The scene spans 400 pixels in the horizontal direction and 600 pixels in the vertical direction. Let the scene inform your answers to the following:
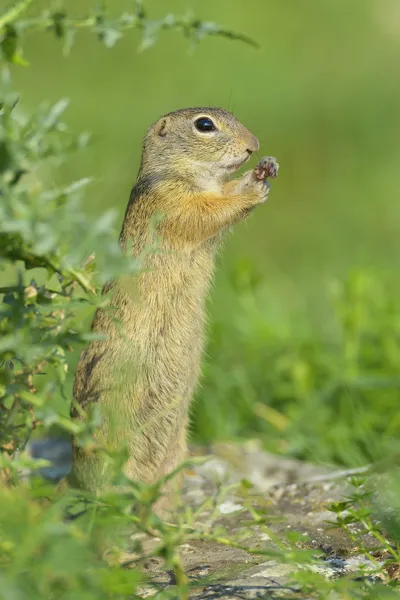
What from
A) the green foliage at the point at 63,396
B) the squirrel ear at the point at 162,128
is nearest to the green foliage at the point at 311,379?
the green foliage at the point at 63,396

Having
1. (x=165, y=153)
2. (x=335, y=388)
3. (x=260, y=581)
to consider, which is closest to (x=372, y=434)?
(x=335, y=388)

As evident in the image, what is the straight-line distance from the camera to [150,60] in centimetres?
1255

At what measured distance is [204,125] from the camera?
463 centimetres

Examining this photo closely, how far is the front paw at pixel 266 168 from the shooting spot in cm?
413

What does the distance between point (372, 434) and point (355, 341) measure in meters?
0.68

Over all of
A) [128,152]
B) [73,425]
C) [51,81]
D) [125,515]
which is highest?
[51,81]

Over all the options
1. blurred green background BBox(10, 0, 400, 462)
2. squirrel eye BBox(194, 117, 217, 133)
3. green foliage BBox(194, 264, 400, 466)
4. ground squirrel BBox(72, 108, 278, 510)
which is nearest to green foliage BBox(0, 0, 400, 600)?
green foliage BBox(194, 264, 400, 466)

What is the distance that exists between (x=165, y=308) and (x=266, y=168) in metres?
0.80

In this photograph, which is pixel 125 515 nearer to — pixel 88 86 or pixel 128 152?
pixel 128 152

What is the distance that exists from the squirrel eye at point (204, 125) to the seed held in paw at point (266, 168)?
1.62 ft

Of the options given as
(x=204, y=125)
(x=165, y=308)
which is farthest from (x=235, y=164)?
(x=165, y=308)

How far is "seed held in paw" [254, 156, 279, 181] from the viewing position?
4.13 metres

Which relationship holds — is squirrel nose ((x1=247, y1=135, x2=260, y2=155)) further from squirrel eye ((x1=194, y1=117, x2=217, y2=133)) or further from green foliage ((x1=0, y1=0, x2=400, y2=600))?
green foliage ((x1=0, y1=0, x2=400, y2=600))

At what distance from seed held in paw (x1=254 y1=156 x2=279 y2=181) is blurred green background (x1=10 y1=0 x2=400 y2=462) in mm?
1466
